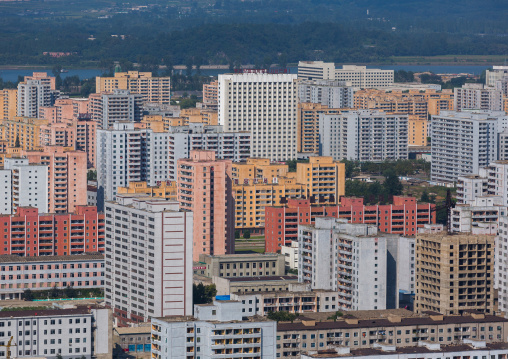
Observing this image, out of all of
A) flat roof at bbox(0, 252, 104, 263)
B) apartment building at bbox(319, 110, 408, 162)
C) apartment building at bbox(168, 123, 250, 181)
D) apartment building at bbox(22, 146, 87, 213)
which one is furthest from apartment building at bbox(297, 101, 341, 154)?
flat roof at bbox(0, 252, 104, 263)

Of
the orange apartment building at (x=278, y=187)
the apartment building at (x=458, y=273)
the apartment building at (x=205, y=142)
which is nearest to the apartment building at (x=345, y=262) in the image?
the apartment building at (x=458, y=273)

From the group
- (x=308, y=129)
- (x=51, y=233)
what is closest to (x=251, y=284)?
(x=51, y=233)

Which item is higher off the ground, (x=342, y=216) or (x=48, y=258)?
(x=342, y=216)

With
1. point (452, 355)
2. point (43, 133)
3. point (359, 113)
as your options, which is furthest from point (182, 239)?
point (359, 113)

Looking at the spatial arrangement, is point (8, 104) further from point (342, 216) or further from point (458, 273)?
point (458, 273)

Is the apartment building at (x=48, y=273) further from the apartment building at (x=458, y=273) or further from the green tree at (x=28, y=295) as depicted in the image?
the apartment building at (x=458, y=273)

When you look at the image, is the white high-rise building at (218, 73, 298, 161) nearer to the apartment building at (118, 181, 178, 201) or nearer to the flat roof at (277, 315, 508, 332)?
the apartment building at (118, 181, 178, 201)
